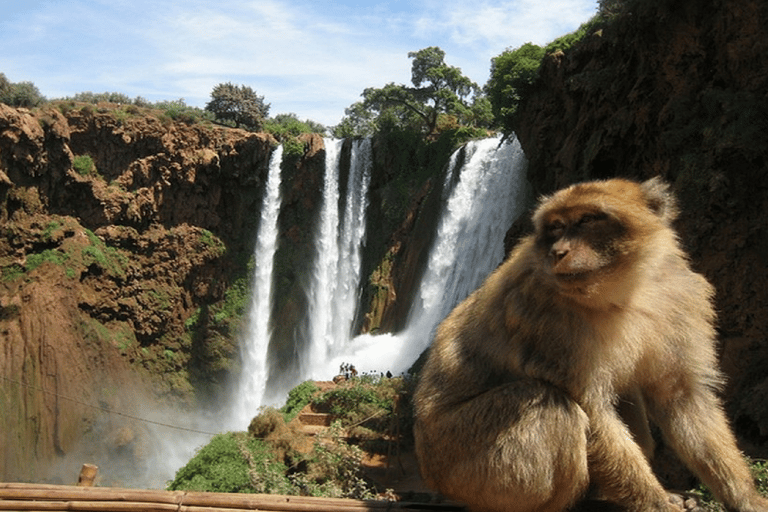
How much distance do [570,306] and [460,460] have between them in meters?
0.90

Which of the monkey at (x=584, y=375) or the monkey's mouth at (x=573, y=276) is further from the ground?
the monkey's mouth at (x=573, y=276)

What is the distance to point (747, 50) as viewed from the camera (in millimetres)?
11305

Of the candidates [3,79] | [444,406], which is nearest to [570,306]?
[444,406]

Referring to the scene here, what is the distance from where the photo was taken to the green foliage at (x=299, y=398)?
1733cm

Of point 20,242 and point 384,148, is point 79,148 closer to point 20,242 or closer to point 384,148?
point 20,242

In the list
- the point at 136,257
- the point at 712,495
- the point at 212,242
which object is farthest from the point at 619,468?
the point at 212,242

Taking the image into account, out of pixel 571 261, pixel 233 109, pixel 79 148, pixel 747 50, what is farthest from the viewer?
pixel 233 109

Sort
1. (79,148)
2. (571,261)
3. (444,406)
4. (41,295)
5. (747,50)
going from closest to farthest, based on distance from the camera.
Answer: (571,261), (444,406), (747,50), (41,295), (79,148)

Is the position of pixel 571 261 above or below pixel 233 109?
below

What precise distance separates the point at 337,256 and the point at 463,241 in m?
7.81

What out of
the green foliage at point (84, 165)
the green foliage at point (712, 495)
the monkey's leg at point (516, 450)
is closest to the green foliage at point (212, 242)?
the green foliage at point (84, 165)

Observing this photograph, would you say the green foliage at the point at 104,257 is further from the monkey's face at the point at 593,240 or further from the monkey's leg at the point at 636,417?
the monkey's face at the point at 593,240

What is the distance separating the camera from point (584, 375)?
3143 millimetres

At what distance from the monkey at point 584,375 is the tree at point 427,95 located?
29583mm
